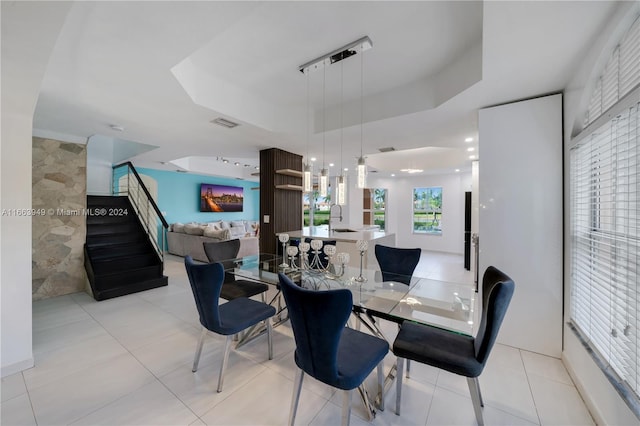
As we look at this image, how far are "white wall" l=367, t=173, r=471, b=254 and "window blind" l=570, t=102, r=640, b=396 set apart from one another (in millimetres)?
5704

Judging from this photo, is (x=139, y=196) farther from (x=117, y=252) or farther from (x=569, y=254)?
(x=569, y=254)

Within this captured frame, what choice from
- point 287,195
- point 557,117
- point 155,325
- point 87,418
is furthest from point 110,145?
point 557,117

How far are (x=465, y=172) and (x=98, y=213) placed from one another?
918 centimetres

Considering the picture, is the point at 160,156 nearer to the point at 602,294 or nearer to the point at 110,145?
the point at 110,145

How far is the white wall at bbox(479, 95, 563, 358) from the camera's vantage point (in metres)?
2.25

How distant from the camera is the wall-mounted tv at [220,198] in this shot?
345 inches

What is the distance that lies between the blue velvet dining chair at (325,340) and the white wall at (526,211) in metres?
1.87

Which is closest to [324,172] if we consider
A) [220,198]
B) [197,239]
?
[197,239]

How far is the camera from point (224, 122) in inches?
124

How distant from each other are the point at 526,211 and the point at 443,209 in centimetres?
578

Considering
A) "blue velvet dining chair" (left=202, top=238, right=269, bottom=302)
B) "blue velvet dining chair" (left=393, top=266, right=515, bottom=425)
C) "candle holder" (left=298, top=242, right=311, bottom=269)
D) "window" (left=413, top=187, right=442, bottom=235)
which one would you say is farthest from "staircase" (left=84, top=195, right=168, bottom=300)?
"window" (left=413, top=187, right=442, bottom=235)

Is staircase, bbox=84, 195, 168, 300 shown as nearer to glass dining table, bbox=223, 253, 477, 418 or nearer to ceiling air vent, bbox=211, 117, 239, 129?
glass dining table, bbox=223, 253, 477, 418

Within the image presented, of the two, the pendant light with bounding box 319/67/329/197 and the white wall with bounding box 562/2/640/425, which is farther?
the pendant light with bounding box 319/67/329/197

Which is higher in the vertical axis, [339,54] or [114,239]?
[339,54]
